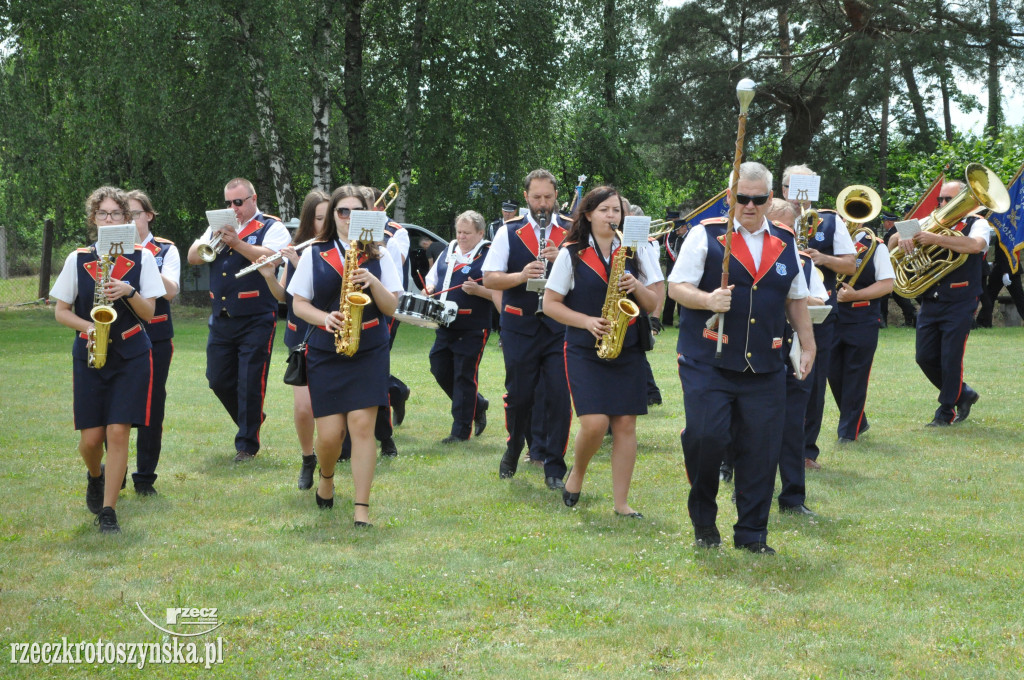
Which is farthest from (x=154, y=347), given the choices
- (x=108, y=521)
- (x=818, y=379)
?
(x=818, y=379)

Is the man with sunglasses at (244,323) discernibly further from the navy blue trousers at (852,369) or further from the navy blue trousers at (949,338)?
the navy blue trousers at (949,338)

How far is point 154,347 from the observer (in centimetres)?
753

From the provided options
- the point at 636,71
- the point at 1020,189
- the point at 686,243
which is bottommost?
the point at 686,243

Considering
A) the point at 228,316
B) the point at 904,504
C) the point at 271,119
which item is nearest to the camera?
the point at 904,504

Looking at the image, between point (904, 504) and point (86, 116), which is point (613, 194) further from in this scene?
point (86, 116)

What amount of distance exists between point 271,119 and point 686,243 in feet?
54.6

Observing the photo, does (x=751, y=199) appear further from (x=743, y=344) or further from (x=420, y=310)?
(x=420, y=310)

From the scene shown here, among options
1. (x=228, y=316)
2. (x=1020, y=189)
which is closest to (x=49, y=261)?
(x=228, y=316)

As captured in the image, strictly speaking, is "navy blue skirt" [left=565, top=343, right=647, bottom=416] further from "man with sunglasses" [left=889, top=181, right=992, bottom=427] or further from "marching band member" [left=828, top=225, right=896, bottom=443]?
"man with sunglasses" [left=889, top=181, right=992, bottom=427]

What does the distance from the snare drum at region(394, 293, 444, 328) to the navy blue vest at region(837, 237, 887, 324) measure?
3179 millimetres

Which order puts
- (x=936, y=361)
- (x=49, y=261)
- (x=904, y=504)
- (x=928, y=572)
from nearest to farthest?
1. (x=928, y=572)
2. (x=904, y=504)
3. (x=936, y=361)
4. (x=49, y=261)

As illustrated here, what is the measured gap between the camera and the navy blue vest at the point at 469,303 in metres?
9.46

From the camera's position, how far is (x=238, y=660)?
4359 millimetres

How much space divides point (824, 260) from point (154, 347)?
457 cm
